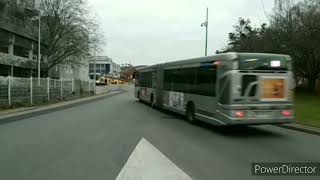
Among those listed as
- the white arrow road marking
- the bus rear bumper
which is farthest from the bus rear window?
the white arrow road marking

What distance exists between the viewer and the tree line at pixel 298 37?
40.2m

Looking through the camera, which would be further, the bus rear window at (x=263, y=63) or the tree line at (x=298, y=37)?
the tree line at (x=298, y=37)

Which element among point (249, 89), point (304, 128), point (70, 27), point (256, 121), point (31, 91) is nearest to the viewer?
point (249, 89)

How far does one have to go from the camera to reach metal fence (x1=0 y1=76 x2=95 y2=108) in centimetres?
3222

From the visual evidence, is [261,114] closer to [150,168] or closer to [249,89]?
[249,89]

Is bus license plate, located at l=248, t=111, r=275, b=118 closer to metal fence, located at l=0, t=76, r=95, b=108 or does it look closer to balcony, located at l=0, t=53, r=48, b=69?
metal fence, located at l=0, t=76, r=95, b=108

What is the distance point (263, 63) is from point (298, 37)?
27.3m

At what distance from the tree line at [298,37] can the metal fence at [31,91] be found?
20.2 m

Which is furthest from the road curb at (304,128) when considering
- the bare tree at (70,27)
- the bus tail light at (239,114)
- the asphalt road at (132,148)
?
the bare tree at (70,27)

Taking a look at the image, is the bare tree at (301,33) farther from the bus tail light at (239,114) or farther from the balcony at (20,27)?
the balcony at (20,27)

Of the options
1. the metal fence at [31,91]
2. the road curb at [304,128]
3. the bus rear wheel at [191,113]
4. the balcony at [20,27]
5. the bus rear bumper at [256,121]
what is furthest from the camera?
the balcony at [20,27]

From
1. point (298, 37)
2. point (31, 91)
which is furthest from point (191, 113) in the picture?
point (298, 37)

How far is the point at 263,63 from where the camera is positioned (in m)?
16.0

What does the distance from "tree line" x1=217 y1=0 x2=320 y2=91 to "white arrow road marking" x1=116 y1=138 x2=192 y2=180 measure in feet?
99.3
